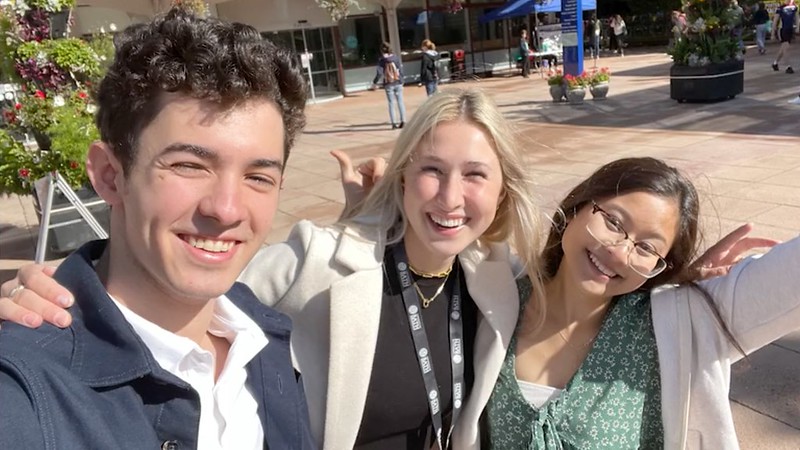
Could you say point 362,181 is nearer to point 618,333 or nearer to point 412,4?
point 618,333

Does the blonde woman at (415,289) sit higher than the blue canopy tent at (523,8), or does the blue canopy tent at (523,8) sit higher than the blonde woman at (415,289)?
the blue canopy tent at (523,8)

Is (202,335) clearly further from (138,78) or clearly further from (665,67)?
(665,67)

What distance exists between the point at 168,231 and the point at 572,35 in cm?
1401

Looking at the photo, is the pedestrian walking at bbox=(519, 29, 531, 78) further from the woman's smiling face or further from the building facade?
the woman's smiling face

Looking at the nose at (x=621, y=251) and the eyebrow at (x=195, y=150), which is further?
the nose at (x=621, y=251)

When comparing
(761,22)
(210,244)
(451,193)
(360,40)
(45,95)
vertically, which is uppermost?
(360,40)

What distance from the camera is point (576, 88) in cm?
1354

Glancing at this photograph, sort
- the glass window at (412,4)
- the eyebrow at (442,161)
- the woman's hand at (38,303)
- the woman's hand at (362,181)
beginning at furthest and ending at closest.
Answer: the glass window at (412,4) < the woman's hand at (362,181) < the eyebrow at (442,161) < the woman's hand at (38,303)

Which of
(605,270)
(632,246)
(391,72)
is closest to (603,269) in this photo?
(605,270)

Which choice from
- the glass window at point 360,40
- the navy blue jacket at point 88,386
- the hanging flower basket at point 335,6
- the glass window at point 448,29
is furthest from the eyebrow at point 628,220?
the glass window at point 448,29

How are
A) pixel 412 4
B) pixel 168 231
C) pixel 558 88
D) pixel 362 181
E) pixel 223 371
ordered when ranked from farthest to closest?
pixel 412 4 < pixel 558 88 < pixel 362 181 < pixel 223 371 < pixel 168 231

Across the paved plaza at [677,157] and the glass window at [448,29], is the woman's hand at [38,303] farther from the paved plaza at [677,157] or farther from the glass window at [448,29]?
the glass window at [448,29]

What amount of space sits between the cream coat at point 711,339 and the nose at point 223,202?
4.20 feet

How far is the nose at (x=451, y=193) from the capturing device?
1.84m
